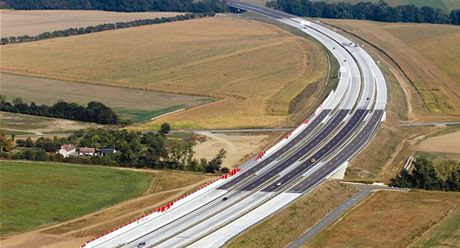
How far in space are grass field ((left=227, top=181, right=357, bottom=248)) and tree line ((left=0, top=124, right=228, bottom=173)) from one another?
50.4 feet

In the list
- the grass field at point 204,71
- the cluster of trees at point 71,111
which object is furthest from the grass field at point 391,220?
the cluster of trees at point 71,111

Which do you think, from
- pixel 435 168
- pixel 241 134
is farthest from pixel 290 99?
pixel 435 168

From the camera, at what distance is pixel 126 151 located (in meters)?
107

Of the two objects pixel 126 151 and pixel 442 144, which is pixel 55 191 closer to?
pixel 126 151

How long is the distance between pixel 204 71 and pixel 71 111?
43.6 metres

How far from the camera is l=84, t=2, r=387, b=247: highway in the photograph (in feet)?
266

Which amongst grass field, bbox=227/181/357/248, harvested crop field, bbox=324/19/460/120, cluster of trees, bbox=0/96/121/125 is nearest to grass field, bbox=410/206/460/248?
grass field, bbox=227/181/357/248

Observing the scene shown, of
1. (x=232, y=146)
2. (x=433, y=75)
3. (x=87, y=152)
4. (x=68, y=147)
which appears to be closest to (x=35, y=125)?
(x=68, y=147)

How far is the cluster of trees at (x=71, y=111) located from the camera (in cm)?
13262

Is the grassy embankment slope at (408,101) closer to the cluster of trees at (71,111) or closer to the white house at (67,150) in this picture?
the white house at (67,150)

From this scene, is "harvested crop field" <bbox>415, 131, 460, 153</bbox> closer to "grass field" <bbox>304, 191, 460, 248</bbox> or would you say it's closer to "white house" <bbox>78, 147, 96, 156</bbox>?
"grass field" <bbox>304, 191, 460, 248</bbox>

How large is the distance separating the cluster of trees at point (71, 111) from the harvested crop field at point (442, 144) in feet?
148

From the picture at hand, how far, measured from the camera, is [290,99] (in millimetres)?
150625

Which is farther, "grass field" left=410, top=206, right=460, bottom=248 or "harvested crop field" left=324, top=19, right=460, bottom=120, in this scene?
"harvested crop field" left=324, top=19, right=460, bottom=120
